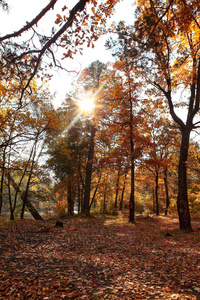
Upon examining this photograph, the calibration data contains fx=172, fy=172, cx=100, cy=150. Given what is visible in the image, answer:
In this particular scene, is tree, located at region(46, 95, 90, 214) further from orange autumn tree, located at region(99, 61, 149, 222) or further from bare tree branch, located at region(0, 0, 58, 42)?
bare tree branch, located at region(0, 0, 58, 42)

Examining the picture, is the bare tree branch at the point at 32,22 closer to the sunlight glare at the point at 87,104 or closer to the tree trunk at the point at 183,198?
the tree trunk at the point at 183,198

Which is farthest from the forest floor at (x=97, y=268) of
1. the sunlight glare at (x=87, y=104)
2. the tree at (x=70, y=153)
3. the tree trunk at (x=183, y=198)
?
the sunlight glare at (x=87, y=104)

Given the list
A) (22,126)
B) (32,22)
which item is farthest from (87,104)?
(32,22)

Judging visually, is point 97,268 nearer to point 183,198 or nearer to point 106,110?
point 183,198

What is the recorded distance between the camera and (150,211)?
25156mm

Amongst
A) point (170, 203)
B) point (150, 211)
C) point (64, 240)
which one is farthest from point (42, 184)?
point (150, 211)

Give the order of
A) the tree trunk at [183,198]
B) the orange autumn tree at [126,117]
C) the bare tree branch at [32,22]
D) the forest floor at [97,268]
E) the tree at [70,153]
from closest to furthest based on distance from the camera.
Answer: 1. the bare tree branch at [32,22]
2. the forest floor at [97,268]
3. the tree trunk at [183,198]
4. the orange autumn tree at [126,117]
5. the tree at [70,153]

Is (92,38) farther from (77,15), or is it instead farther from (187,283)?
(187,283)

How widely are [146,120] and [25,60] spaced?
10566 millimetres

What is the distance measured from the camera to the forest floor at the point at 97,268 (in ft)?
10.4

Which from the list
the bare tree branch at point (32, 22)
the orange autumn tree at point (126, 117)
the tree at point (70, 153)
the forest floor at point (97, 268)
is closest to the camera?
the bare tree branch at point (32, 22)

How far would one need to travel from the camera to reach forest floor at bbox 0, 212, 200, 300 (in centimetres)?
316

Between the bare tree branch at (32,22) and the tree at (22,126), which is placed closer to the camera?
the bare tree branch at (32,22)

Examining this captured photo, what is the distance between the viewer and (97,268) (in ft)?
14.4
